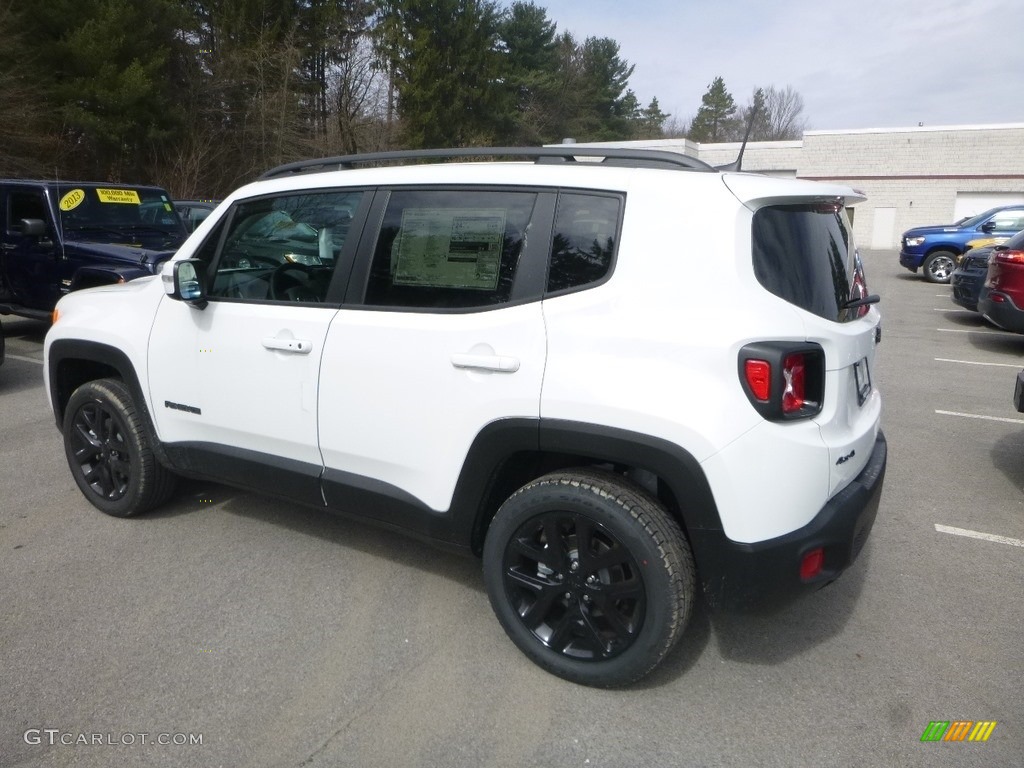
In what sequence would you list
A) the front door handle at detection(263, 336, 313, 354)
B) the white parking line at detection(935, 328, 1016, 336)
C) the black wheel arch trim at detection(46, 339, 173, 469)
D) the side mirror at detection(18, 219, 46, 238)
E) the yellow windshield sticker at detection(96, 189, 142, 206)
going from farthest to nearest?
the white parking line at detection(935, 328, 1016, 336)
the yellow windshield sticker at detection(96, 189, 142, 206)
the side mirror at detection(18, 219, 46, 238)
the black wheel arch trim at detection(46, 339, 173, 469)
the front door handle at detection(263, 336, 313, 354)

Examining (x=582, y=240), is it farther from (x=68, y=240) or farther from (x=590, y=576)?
(x=68, y=240)

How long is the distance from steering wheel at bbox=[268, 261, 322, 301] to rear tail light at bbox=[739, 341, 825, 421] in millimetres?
1915

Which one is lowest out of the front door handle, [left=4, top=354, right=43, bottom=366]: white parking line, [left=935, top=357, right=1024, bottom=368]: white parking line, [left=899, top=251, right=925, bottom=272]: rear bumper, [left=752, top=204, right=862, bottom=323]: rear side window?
[left=899, top=251, right=925, bottom=272]: rear bumper

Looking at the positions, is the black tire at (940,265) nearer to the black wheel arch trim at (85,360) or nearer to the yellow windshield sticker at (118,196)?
the yellow windshield sticker at (118,196)

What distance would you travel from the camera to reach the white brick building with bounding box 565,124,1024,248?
33.1 meters

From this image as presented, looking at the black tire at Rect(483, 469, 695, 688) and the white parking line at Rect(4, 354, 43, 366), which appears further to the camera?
the white parking line at Rect(4, 354, 43, 366)

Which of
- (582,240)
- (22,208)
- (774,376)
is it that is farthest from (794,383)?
(22,208)

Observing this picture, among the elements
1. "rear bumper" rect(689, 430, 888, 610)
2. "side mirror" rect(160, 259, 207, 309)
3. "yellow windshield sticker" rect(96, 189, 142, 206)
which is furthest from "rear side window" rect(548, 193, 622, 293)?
"yellow windshield sticker" rect(96, 189, 142, 206)

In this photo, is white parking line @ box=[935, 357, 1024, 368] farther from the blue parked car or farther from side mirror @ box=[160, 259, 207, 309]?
side mirror @ box=[160, 259, 207, 309]

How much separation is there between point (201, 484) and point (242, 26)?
3073cm

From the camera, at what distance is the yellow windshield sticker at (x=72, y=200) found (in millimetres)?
8852

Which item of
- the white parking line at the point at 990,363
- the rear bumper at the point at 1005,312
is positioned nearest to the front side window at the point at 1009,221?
the white parking line at the point at 990,363

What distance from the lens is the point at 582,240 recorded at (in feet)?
9.29

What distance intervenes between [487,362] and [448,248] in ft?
1.79
